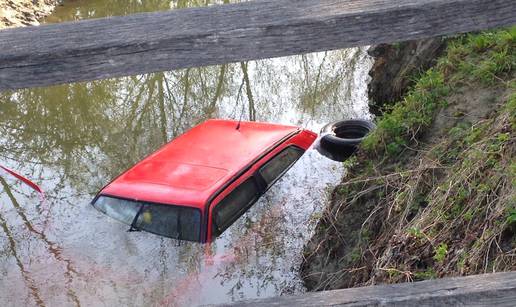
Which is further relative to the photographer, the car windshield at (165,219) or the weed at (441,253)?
the car windshield at (165,219)

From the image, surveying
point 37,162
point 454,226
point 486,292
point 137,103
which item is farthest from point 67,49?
point 137,103

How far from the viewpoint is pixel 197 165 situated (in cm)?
641

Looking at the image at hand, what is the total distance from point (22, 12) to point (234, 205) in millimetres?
11340

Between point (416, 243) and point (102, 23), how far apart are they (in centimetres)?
298

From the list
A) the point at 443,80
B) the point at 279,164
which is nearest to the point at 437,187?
the point at 443,80

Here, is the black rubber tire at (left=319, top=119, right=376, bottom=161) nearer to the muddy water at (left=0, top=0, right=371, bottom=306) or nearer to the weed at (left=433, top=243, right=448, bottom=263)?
the muddy water at (left=0, top=0, right=371, bottom=306)

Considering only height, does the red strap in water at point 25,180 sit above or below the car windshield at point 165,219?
above

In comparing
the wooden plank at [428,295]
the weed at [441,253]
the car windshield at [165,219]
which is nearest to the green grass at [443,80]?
the car windshield at [165,219]

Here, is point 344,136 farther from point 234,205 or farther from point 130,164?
point 130,164

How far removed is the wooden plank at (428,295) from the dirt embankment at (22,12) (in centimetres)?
1385

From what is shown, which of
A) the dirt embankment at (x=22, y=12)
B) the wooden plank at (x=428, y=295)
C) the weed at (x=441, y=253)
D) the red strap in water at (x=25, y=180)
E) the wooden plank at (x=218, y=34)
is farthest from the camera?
the dirt embankment at (x=22, y=12)

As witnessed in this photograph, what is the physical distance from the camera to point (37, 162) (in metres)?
9.02

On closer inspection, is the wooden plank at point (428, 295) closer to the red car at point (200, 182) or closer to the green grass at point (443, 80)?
the green grass at point (443, 80)

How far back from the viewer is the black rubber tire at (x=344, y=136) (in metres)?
8.12
